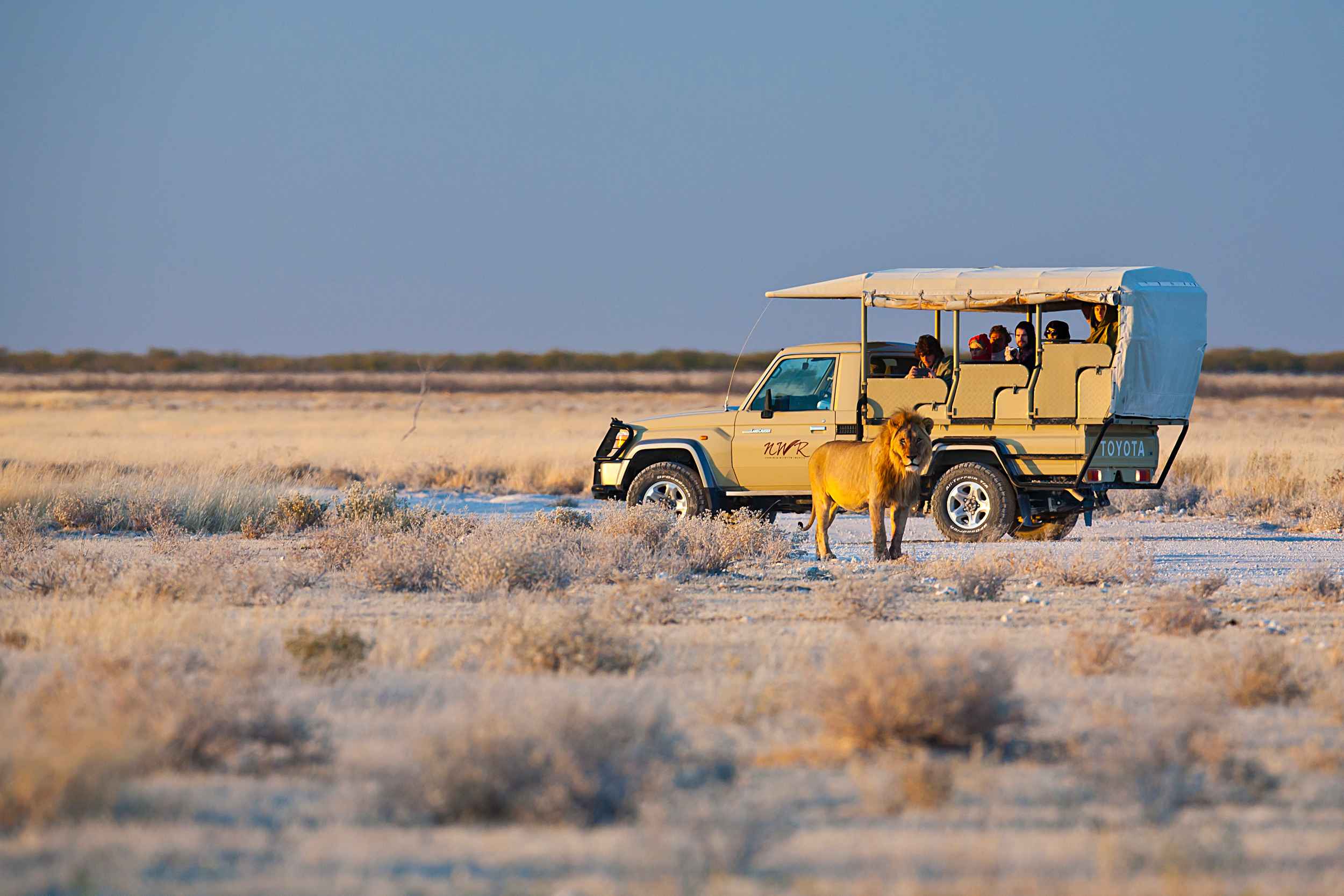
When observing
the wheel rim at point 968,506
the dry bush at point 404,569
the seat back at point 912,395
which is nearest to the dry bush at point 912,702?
the dry bush at point 404,569

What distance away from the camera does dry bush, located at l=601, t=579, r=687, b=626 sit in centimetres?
972

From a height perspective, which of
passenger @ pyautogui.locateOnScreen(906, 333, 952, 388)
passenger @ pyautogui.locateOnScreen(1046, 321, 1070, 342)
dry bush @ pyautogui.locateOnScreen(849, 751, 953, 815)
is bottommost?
dry bush @ pyautogui.locateOnScreen(849, 751, 953, 815)

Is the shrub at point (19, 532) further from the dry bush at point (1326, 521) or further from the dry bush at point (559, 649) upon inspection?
the dry bush at point (1326, 521)

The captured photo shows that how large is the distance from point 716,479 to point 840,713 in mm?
10754

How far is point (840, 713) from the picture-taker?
6.18 metres

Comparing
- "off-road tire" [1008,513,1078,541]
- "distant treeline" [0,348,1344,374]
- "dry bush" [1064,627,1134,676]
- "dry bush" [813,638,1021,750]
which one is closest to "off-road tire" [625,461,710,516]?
"off-road tire" [1008,513,1078,541]

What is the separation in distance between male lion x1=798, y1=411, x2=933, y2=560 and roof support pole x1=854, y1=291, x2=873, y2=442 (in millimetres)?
1703

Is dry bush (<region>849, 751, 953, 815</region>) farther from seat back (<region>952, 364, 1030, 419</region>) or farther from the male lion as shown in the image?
seat back (<region>952, 364, 1030, 419</region>)

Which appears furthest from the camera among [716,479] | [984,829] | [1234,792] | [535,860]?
[716,479]

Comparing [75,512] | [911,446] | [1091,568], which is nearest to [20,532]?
[75,512]

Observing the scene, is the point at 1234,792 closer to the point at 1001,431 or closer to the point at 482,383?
the point at 1001,431

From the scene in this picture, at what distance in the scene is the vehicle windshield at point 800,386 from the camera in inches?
651

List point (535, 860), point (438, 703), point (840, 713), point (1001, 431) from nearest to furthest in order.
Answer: point (535, 860), point (840, 713), point (438, 703), point (1001, 431)

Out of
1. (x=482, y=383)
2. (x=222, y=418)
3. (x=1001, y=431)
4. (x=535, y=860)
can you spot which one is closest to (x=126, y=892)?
(x=535, y=860)
